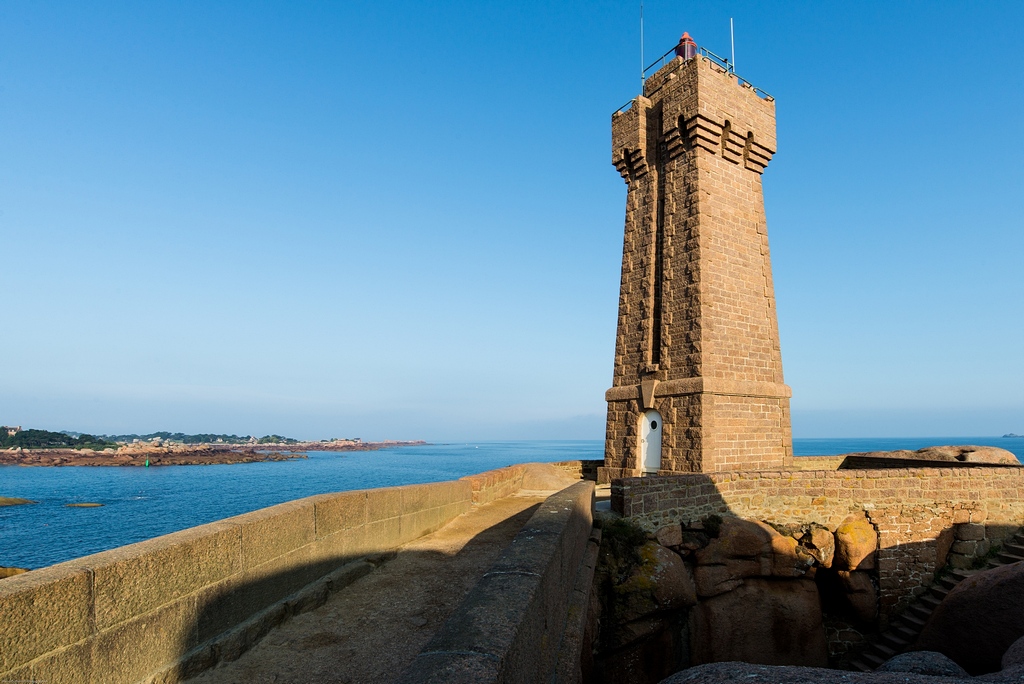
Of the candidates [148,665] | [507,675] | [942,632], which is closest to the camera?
[507,675]

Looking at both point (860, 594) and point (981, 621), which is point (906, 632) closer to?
point (860, 594)

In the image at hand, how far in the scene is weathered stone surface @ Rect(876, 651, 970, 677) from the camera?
6465 millimetres

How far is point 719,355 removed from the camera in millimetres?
14828

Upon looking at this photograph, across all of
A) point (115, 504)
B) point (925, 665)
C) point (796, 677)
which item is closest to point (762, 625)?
point (925, 665)

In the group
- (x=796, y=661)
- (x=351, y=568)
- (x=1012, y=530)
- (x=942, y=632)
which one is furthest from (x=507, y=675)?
(x=1012, y=530)

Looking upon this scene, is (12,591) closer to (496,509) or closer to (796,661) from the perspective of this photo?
(496,509)

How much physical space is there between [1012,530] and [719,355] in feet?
24.9

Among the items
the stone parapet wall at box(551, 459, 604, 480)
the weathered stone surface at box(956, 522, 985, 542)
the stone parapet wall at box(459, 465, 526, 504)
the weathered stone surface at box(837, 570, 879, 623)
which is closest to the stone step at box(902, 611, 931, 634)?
the weathered stone surface at box(837, 570, 879, 623)

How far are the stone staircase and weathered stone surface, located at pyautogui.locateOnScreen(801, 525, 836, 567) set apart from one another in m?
1.74

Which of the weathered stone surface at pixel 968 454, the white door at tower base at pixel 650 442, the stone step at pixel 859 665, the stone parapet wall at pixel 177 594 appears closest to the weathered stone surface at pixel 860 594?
the stone step at pixel 859 665

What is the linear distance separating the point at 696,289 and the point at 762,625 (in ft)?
25.7

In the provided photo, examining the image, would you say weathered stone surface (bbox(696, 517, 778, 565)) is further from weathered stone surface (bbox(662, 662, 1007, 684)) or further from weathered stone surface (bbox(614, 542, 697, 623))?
weathered stone surface (bbox(662, 662, 1007, 684))

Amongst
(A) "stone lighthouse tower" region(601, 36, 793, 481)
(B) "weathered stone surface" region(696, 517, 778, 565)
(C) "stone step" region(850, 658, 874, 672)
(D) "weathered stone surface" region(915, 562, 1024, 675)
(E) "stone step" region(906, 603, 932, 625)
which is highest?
(A) "stone lighthouse tower" region(601, 36, 793, 481)

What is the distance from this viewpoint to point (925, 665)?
21.8 feet
